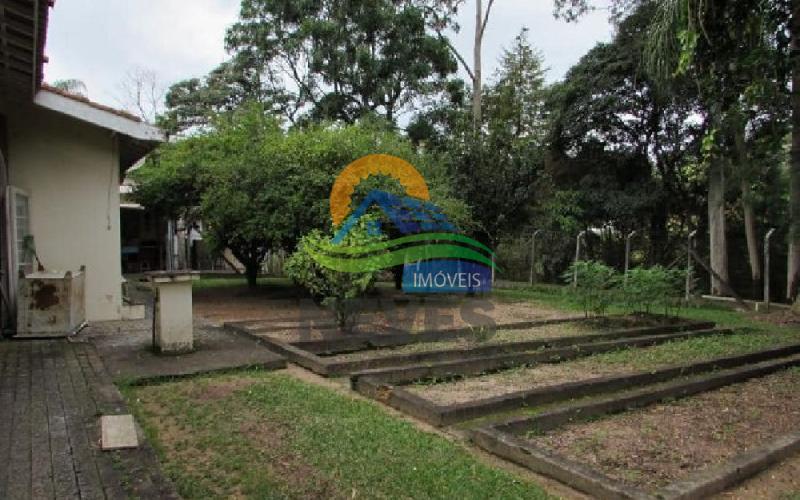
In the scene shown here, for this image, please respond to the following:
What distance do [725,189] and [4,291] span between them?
15.7m

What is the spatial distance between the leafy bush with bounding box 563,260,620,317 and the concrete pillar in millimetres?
6743

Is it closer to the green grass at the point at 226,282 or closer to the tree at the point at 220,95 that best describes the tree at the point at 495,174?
the green grass at the point at 226,282

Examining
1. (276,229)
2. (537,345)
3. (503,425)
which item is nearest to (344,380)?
(503,425)

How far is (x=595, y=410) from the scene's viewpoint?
480cm

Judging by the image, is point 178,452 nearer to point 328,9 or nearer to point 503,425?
point 503,425

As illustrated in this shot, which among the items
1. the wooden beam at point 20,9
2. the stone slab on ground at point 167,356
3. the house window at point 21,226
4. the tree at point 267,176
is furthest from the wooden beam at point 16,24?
the tree at point 267,176

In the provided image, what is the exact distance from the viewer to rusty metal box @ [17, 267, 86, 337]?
22.8 ft

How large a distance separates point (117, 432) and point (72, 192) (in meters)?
5.80

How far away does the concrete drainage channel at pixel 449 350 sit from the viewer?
6266mm

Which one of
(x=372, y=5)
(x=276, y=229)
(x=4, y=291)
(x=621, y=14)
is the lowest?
(x=4, y=291)

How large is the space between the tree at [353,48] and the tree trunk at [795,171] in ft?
46.2

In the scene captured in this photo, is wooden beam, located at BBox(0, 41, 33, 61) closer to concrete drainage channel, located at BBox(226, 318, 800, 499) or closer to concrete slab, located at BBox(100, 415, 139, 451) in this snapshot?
concrete slab, located at BBox(100, 415, 139, 451)

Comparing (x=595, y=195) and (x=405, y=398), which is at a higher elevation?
(x=595, y=195)

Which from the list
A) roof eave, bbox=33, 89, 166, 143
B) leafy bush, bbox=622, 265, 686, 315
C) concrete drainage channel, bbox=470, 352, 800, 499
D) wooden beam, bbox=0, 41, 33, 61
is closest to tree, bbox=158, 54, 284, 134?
roof eave, bbox=33, 89, 166, 143
